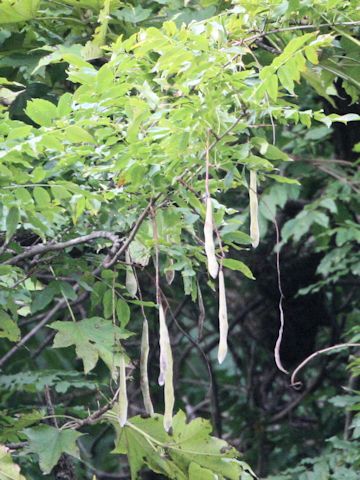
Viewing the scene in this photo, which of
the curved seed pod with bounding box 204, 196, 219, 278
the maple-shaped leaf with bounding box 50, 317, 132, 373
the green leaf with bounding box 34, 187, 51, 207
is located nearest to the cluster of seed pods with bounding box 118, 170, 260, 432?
the curved seed pod with bounding box 204, 196, 219, 278

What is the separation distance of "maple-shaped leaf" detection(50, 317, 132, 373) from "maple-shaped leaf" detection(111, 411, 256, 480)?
0.82 ft

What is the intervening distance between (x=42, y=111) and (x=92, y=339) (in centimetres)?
54

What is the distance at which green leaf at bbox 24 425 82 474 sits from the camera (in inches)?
88.8

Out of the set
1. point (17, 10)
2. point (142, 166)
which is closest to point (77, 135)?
point (142, 166)

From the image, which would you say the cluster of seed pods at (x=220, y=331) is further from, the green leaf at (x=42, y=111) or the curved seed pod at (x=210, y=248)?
the green leaf at (x=42, y=111)

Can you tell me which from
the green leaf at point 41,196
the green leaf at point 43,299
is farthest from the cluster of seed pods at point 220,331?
the green leaf at point 43,299

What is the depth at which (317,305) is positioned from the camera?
4305mm

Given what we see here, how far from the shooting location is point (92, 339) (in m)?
2.18

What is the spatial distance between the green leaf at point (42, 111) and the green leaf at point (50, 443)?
766 mm

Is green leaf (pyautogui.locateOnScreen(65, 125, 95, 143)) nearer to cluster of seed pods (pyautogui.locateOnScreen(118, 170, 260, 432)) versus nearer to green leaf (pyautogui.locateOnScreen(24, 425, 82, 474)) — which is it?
cluster of seed pods (pyautogui.locateOnScreen(118, 170, 260, 432))

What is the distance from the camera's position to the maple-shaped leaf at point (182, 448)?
2346 millimetres

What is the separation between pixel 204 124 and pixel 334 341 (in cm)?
263

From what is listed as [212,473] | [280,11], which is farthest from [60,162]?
[212,473]

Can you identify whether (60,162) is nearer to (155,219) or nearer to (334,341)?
(155,219)
